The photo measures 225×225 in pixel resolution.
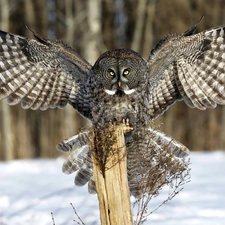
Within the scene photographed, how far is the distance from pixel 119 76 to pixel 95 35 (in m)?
6.67

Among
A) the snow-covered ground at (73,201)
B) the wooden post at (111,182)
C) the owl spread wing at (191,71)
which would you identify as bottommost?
the snow-covered ground at (73,201)

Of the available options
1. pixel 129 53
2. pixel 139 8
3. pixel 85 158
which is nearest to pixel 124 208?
pixel 85 158

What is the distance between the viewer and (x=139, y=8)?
50.9ft

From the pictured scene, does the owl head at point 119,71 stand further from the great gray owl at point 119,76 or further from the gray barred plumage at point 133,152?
the gray barred plumage at point 133,152

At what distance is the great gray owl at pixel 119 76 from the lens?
5.12m

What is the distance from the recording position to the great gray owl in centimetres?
512

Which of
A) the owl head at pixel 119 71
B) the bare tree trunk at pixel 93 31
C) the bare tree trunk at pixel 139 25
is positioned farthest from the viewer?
the bare tree trunk at pixel 139 25

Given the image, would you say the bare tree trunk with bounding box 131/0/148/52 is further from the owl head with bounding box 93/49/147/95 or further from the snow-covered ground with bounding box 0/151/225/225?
the owl head with bounding box 93/49/147/95

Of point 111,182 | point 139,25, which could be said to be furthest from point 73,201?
point 139,25

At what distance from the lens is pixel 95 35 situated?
11750 mm

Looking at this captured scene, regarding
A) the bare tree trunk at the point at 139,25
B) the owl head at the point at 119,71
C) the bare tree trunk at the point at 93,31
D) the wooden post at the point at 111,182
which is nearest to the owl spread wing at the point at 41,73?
the owl head at the point at 119,71

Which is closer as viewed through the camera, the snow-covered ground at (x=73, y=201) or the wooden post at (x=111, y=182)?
the wooden post at (x=111, y=182)

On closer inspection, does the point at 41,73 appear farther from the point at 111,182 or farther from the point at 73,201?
the point at 111,182

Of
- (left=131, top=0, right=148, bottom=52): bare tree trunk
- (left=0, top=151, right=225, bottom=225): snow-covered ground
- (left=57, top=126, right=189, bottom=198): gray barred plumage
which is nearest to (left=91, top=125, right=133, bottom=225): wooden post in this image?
(left=57, top=126, right=189, bottom=198): gray barred plumage
